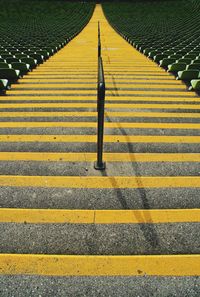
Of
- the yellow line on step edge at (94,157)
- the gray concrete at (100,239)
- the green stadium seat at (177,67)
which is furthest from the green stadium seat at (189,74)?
the gray concrete at (100,239)

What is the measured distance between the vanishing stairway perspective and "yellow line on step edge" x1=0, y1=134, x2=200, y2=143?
0.04 feet

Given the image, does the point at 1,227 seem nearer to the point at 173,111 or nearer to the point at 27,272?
the point at 27,272

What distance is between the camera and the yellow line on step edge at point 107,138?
10.9 ft

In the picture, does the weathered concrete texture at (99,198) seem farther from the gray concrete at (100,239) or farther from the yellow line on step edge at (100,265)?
the yellow line on step edge at (100,265)

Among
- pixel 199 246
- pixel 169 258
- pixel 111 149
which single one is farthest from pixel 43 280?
pixel 111 149

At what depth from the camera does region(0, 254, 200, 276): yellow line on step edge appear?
5.62 ft

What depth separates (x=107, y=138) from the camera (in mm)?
3350

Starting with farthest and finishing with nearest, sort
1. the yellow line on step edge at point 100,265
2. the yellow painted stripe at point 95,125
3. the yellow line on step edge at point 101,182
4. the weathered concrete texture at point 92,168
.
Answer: the yellow painted stripe at point 95,125 < the weathered concrete texture at point 92,168 < the yellow line on step edge at point 101,182 < the yellow line on step edge at point 100,265

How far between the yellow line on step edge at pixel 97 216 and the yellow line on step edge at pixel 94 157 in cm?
81

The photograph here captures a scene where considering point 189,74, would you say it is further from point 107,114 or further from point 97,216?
point 97,216

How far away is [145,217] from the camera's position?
7.07 feet

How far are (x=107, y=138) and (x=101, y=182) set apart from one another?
3.00 feet

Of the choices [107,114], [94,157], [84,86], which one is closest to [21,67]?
[84,86]

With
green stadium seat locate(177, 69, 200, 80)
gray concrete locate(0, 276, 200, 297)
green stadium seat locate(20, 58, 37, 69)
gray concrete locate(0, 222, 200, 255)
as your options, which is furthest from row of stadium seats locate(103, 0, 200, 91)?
gray concrete locate(0, 276, 200, 297)
